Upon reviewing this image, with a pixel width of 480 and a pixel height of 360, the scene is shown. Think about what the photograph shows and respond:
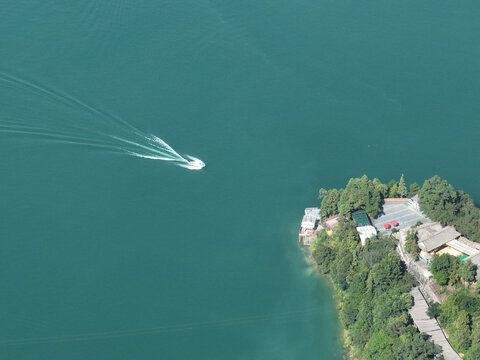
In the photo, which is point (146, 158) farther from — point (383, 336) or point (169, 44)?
point (383, 336)

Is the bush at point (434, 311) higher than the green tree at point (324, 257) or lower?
lower

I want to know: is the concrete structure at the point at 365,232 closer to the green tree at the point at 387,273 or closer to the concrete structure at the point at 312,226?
the concrete structure at the point at 312,226

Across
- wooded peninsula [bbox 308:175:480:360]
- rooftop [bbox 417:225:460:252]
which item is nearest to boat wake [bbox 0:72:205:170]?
wooded peninsula [bbox 308:175:480:360]

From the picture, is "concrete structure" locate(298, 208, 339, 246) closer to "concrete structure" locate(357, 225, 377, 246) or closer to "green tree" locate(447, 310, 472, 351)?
"concrete structure" locate(357, 225, 377, 246)

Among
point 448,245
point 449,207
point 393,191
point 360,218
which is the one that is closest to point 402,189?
point 393,191

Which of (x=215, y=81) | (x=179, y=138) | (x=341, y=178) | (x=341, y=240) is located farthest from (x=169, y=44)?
(x=341, y=240)

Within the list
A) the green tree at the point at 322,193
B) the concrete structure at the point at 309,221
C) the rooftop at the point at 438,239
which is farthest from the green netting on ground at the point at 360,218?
the rooftop at the point at 438,239
